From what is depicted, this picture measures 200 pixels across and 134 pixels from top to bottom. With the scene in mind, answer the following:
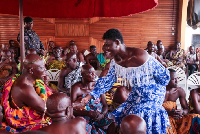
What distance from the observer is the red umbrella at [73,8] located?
3.49m

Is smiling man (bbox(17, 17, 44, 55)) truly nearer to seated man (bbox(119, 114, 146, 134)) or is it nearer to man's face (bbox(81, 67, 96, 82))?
man's face (bbox(81, 67, 96, 82))

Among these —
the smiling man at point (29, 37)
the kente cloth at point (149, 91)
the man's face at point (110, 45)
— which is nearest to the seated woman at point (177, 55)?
the smiling man at point (29, 37)

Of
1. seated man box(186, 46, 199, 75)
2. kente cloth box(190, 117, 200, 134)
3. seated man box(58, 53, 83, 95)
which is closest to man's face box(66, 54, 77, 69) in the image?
seated man box(58, 53, 83, 95)

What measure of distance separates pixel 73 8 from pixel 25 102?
2.38m

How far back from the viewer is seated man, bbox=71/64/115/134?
2.66 m

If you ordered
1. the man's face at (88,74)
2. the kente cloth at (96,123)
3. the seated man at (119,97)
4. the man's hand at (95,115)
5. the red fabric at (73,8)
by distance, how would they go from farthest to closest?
the red fabric at (73,8) < the seated man at (119,97) < the man's face at (88,74) < the kente cloth at (96,123) < the man's hand at (95,115)

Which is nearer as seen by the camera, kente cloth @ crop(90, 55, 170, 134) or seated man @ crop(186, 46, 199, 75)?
kente cloth @ crop(90, 55, 170, 134)

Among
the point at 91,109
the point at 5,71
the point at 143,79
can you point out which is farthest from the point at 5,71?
the point at 143,79

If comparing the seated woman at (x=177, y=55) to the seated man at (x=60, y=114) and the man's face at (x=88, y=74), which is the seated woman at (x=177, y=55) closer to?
the man's face at (x=88, y=74)

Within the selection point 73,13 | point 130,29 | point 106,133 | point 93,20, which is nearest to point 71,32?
point 93,20

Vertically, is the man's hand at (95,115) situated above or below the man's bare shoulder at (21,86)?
below

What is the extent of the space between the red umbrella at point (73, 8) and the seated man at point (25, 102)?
1690 millimetres

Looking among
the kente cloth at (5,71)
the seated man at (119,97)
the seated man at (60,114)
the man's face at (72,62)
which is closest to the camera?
the seated man at (60,114)

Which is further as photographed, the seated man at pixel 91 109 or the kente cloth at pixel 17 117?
the seated man at pixel 91 109
